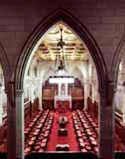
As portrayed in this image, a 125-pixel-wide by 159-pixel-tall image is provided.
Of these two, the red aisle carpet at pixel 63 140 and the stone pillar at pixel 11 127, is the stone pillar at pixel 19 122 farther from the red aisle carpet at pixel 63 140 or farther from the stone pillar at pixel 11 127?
the red aisle carpet at pixel 63 140

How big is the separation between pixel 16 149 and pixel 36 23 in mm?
2788

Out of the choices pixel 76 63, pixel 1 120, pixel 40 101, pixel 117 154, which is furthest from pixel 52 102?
pixel 117 154

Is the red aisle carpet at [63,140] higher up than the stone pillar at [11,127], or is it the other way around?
the stone pillar at [11,127]

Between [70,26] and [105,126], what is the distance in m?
2.33

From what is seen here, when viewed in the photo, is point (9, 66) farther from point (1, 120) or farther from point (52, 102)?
point (52, 102)

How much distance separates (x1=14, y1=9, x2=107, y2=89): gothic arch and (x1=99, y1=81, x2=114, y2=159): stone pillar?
0.31 metres

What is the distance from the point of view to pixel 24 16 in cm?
546

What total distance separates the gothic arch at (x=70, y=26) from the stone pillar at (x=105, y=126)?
0.31 m

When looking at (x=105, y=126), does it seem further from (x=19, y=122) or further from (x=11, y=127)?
(x=11, y=127)

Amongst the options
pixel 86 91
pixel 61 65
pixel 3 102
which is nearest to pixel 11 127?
pixel 61 65

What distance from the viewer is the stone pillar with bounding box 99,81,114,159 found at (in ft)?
18.1

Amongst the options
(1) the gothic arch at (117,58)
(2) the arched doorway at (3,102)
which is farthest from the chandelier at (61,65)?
(1) the gothic arch at (117,58)

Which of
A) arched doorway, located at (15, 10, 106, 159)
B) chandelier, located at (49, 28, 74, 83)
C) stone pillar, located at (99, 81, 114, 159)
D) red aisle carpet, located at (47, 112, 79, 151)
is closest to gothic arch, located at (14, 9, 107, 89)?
arched doorway, located at (15, 10, 106, 159)

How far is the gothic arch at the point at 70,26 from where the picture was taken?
5.43 m
